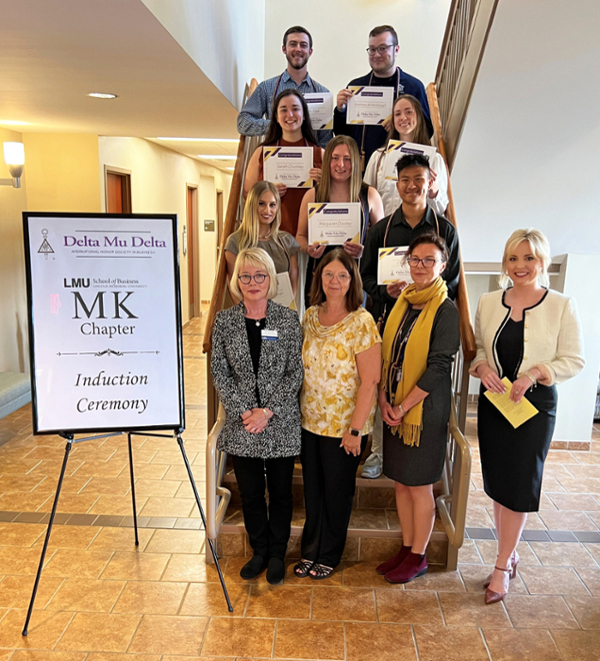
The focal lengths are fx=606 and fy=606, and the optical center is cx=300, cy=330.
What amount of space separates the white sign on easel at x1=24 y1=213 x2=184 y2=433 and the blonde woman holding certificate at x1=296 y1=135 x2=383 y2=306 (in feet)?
2.92

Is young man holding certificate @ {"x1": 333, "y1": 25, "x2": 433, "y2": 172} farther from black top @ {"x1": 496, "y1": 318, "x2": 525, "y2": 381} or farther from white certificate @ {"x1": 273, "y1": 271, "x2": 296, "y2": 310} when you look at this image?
black top @ {"x1": 496, "y1": 318, "x2": 525, "y2": 381}

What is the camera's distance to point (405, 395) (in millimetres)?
2736

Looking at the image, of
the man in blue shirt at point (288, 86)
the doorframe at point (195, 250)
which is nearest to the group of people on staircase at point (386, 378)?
the man in blue shirt at point (288, 86)

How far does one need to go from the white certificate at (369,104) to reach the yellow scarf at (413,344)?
1.62 m

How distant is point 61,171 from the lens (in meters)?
6.43

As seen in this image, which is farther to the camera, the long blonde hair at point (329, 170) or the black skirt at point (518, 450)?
the long blonde hair at point (329, 170)

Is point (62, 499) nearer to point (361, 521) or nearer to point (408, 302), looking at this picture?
point (361, 521)

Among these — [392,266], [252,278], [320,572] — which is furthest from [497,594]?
[252,278]

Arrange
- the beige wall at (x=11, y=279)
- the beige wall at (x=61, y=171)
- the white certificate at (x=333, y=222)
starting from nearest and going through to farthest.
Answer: the white certificate at (x=333, y=222)
the beige wall at (x=11, y=279)
the beige wall at (x=61, y=171)

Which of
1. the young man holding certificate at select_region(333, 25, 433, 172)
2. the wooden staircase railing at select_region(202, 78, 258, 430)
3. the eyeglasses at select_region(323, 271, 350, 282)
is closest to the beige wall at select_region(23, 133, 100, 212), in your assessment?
the wooden staircase railing at select_region(202, 78, 258, 430)

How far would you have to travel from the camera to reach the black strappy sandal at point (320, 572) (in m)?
2.96

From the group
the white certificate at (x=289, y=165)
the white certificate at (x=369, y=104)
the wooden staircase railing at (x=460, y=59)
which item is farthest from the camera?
the white certificate at (x=369, y=104)

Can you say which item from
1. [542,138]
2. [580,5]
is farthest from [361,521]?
[580,5]

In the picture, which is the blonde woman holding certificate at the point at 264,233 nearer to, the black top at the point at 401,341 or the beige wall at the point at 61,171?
the black top at the point at 401,341
